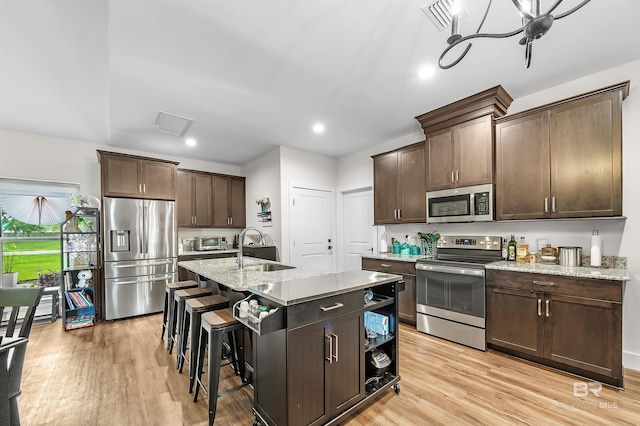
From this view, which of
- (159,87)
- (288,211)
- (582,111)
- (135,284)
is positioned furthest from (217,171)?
(582,111)

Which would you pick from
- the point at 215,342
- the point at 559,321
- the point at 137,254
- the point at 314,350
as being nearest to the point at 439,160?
the point at 559,321

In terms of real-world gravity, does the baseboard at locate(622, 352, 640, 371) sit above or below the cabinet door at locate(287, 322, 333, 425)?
below

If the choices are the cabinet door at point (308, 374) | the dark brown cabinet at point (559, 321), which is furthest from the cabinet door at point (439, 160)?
the cabinet door at point (308, 374)

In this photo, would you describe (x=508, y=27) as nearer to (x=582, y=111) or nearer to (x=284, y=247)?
(x=582, y=111)

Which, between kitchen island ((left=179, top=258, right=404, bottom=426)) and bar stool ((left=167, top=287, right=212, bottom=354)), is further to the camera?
bar stool ((left=167, top=287, right=212, bottom=354))

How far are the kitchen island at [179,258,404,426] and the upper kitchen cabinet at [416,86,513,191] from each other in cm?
182

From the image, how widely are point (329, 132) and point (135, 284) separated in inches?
145

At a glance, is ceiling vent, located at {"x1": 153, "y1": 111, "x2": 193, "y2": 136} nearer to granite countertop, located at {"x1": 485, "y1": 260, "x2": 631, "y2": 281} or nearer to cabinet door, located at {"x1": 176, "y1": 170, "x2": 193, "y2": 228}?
cabinet door, located at {"x1": 176, "y1": 170, "x2": 193, "y2": 228}

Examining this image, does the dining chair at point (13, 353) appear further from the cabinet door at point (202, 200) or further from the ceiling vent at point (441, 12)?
the cabinet door at point (202, 200)

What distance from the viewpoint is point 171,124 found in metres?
3.62

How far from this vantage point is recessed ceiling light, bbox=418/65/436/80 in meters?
2.47

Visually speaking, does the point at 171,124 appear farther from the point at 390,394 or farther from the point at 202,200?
the point at 390,394

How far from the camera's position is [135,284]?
13.4 ft

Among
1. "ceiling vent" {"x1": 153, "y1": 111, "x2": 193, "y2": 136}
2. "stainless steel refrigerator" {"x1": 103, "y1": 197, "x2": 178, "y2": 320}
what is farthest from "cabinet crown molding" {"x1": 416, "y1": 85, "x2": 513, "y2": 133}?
"stainless steel refrigerator" {"x1": 103, "y1": 197, "x2": 178, "y2": 320}
